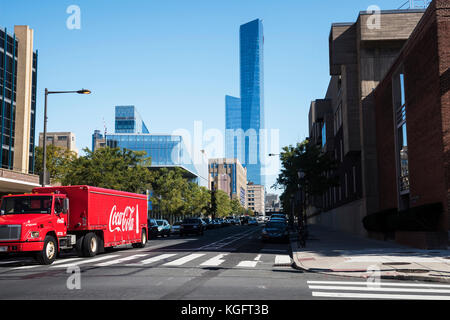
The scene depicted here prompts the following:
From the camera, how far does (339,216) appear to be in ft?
169

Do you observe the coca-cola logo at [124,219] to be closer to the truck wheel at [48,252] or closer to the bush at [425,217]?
the truck wheel at [48,252]

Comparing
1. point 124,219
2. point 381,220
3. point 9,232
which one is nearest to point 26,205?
point 9,232

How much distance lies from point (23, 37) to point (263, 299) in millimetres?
58586

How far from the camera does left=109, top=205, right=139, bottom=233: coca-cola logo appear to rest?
2273cm

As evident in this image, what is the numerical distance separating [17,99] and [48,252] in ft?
150

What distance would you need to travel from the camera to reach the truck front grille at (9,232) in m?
16.6

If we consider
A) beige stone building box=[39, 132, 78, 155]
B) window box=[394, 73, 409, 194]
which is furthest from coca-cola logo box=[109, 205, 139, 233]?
beige stone building box=[39, 132, 78, 155]

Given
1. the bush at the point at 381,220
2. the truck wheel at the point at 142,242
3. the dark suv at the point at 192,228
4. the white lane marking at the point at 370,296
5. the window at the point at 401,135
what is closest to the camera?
the white lane marking at the point at 370,296

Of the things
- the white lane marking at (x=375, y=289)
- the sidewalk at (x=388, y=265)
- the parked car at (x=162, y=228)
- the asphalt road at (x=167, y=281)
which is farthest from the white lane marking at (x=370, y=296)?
the parked car at (x=162, y=228)

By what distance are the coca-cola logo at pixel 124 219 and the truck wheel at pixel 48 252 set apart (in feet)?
14.6

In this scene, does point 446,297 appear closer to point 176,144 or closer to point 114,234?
point 114,234

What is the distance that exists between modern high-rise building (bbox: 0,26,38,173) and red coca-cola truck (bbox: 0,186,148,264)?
36.8m

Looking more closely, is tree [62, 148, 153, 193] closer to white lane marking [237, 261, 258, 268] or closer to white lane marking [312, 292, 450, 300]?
white lane marking [237, 261, 258, 268]
